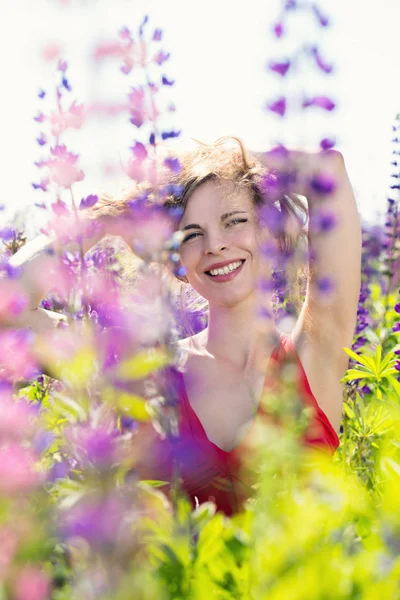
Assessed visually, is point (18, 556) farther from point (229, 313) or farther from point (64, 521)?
point (229, 313)

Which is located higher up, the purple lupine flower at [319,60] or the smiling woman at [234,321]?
the purple lupine flower at [319,60]

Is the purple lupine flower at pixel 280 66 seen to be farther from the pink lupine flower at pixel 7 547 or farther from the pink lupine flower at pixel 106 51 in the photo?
the pink lupine flower at pixel 7 547

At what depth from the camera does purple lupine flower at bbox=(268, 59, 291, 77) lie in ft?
3.34

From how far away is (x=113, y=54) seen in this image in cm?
90

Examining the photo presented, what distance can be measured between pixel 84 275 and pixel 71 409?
10.5 inches

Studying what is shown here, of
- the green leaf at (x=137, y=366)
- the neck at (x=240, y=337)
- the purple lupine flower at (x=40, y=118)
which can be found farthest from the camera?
the neck at (x=240, y=337)

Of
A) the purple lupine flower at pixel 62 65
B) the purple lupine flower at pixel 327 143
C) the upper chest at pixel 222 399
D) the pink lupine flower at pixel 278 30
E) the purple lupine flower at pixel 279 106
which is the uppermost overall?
the pink lupine flower at pixel 278 30

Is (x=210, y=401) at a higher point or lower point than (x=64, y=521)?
lower

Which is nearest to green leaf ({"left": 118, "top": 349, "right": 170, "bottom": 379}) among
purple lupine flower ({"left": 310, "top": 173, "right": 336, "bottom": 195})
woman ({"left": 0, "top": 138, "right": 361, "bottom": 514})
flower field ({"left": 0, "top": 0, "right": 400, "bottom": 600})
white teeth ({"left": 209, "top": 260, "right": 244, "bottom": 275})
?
flower field ({"left": 0, "top": 0, "right": 400, "bottom": 600})

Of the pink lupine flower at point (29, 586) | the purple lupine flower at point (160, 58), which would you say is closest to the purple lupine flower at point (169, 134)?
the purple lupine flower at point (160, 58)

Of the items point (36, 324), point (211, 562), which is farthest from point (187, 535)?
point (36, 324)

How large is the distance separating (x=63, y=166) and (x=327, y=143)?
0.39 meters

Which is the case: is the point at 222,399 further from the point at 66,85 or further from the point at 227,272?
the point at 66,85

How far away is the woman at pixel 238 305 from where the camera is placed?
1.99 metres
